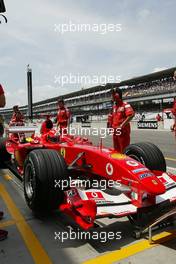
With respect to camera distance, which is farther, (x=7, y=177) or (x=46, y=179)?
(x=7, y=177)

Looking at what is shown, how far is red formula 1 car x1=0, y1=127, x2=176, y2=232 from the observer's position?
324cm

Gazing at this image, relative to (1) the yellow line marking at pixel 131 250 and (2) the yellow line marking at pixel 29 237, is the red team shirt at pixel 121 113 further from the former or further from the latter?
(1) the yellow line marking at pixel 131 250

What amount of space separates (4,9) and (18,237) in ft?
8.48

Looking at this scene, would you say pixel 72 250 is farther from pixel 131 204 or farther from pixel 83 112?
pixel 83 112

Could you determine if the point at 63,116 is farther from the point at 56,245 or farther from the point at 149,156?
the point at 56,245

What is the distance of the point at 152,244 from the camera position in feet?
10.0

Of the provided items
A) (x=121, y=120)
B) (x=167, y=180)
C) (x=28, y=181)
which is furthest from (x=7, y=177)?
(x=167, y=180)

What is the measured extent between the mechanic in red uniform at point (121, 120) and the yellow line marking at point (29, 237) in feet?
7.98

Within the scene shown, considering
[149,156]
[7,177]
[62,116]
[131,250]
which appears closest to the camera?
[131,250]

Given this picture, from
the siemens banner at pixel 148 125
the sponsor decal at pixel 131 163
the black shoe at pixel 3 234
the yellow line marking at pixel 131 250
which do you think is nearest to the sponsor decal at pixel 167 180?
the sponsor decal at pixel 131 163

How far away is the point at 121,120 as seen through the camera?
6.09m

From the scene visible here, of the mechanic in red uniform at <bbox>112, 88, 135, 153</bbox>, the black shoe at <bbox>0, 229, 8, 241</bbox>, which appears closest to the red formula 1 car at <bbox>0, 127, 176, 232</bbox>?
the black shoe at <bbox>0, 229, 8, 241</bbox>

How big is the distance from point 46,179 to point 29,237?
705 mm

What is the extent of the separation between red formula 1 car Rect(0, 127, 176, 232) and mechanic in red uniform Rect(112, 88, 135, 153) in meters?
1.15
